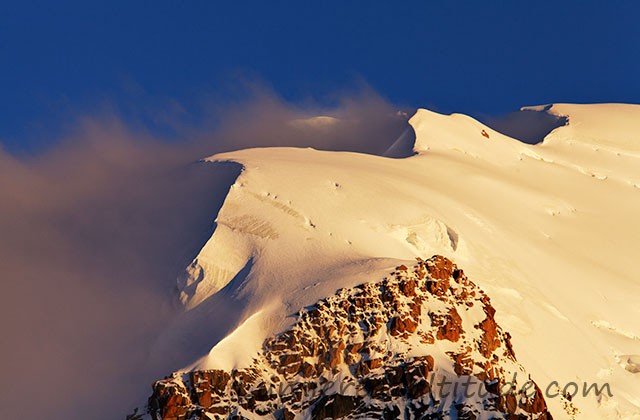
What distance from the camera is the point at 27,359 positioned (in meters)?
124

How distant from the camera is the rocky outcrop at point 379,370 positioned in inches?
4168

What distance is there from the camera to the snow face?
121750 millimetres

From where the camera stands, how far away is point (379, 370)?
108 meters

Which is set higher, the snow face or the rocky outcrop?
the snow face

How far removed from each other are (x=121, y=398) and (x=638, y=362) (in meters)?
49.3

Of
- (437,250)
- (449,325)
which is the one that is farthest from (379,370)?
(437,250)

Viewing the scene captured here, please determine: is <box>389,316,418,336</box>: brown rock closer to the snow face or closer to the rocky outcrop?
the rocky outcrop

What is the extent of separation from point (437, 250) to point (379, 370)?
31.1 m

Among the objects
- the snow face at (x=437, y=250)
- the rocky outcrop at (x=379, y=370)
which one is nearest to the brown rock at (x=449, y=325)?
the rocky outcrop at (x=379, y=370)

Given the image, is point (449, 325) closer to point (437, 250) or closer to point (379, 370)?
point (379, 370)

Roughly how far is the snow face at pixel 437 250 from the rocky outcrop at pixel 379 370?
241 centimetres

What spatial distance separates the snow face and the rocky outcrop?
7.90ft

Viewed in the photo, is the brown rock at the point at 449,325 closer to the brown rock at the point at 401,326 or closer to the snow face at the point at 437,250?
the brown rock at the point at 401,326

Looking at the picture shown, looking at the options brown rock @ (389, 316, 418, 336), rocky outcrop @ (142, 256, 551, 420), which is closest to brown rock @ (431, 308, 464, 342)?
rocky outcrop @ (142, 256, 551, 420)
